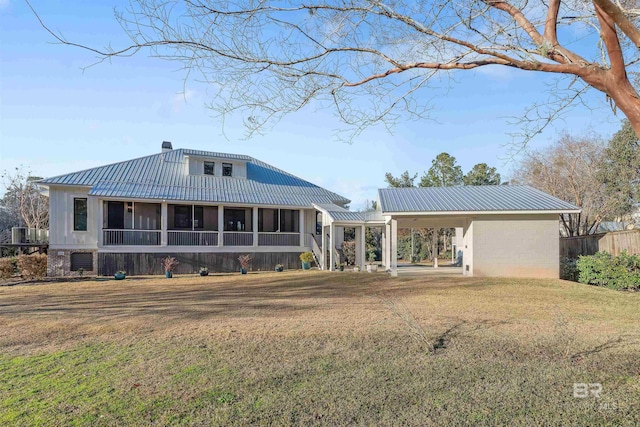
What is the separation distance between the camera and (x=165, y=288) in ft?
43.8

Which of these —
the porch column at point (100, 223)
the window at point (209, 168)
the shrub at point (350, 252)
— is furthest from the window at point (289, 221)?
the porch column at point (100, 223)

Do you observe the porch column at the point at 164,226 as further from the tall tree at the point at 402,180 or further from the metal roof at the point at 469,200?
the tall tree at the point at 402,180

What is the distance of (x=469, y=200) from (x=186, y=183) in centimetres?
1379

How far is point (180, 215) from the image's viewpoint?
68.1 feet

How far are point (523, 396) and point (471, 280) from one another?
11.3 metres

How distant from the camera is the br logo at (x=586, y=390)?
4066mm

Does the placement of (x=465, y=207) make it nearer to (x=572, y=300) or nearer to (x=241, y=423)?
(x=572, y=300)

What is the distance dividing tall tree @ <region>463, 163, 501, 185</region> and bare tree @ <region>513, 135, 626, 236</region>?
346 inches

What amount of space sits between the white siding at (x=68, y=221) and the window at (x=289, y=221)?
9121mm

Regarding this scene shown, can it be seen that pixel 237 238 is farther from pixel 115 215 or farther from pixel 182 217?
pixel 115 215

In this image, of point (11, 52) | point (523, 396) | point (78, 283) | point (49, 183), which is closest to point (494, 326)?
point (523, 396)

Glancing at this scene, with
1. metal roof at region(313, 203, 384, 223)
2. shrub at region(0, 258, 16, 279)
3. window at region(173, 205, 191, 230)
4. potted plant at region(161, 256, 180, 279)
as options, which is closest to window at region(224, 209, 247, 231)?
window at region(173, 205, 191, 230)

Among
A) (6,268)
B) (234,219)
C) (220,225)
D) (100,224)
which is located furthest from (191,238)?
(6,268)

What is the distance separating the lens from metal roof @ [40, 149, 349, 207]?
18422mm
